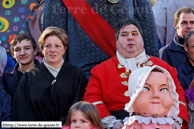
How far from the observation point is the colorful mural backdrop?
508cm

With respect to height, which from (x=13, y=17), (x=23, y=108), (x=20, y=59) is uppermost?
(x=13, y=17)

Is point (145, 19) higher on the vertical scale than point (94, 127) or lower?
higher

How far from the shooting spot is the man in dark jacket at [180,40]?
380 centimetres

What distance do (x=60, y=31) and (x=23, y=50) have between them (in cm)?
60

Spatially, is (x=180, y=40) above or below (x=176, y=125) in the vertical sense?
above

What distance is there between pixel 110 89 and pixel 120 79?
0.15m

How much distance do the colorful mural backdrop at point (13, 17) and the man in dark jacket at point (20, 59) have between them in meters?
1.67

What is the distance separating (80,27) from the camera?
3594 millimetres

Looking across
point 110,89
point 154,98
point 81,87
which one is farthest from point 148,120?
point 81,87

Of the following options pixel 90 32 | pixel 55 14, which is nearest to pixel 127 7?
pixel 90 32

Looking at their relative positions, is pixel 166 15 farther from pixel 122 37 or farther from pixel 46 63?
pixel 46 63

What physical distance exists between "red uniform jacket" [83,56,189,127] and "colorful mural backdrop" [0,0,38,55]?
2.53m

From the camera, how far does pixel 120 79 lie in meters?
3.02

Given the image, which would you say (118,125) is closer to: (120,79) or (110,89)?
(110,89)
